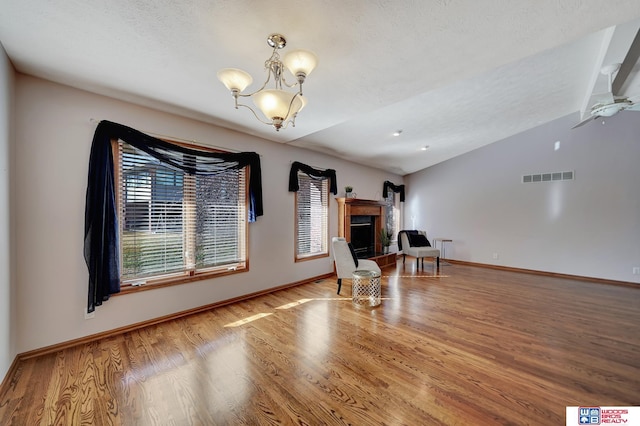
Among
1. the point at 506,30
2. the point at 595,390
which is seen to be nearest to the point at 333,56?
the point at 506,30

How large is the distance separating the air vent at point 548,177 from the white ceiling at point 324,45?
7.21ft

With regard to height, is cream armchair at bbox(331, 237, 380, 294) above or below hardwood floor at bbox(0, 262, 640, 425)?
above

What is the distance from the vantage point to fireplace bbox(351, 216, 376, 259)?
5560 millimetres

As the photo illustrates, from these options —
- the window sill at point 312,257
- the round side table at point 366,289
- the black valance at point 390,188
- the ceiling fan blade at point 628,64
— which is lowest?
the round side table at point 366,289

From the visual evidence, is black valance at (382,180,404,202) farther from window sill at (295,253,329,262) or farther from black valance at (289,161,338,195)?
window sill at (295,253,329,262)

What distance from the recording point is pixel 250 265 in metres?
3.68

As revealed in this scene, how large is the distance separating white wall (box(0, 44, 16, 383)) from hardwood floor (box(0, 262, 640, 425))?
0.27m

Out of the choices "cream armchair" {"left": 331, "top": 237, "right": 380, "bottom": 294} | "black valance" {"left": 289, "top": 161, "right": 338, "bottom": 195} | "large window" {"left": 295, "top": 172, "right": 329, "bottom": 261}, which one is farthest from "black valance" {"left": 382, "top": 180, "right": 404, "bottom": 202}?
"cream armchair" {"left": 331, "top": 237, "right": 380, "bottom": 294}

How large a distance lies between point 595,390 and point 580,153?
16.5 feet

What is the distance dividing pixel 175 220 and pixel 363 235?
160 inches

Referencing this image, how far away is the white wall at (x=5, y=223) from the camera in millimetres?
1789

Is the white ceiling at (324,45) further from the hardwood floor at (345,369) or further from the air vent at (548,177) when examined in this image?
the hardwood floor at (345,369)

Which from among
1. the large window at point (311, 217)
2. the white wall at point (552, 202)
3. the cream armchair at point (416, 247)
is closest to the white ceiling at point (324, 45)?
the large window at point (311, 217)

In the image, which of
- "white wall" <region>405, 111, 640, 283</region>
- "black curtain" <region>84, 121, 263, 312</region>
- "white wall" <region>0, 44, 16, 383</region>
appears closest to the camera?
"white wall" <region>0, 44, 16, 383</region>
